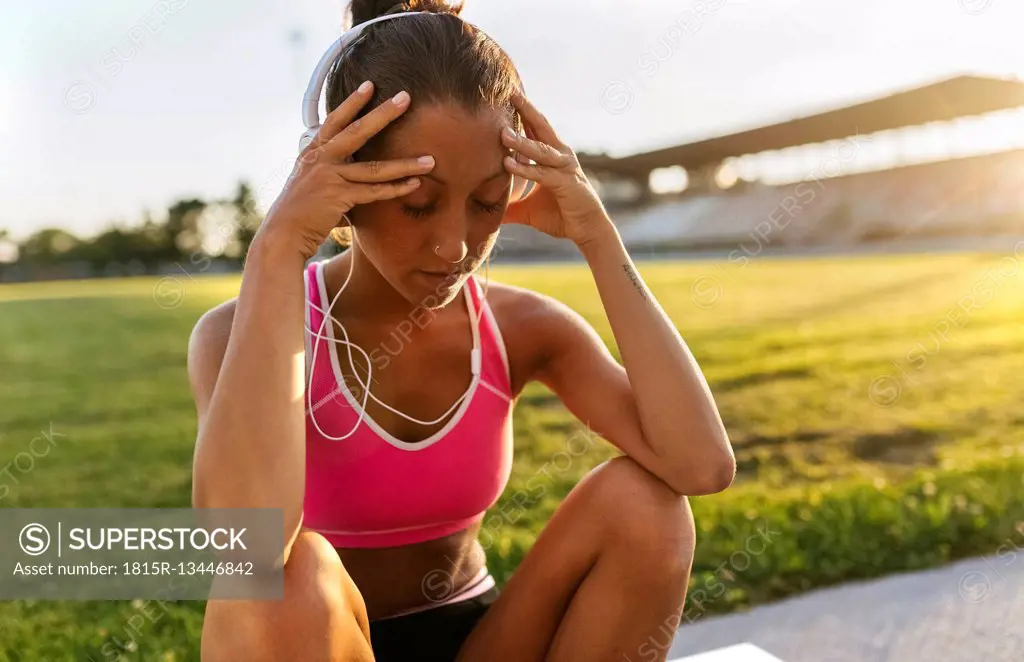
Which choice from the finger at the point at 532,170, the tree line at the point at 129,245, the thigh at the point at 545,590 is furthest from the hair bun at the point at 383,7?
the tree line at the point at 129,245

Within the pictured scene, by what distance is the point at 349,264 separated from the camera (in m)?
2.06

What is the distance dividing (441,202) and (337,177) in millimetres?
194

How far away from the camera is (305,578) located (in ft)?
5.11

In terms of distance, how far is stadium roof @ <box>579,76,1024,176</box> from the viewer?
35.5 feet

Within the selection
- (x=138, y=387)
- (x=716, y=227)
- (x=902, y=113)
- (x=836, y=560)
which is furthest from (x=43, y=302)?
(x=902, y=113)

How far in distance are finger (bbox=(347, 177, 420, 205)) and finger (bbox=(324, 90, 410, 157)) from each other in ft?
0.22

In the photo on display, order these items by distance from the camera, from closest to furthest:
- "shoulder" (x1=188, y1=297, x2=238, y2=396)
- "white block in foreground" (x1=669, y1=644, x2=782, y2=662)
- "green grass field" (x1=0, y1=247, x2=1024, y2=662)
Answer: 1. "shoulder" (x1=188, y1=297, x2=238, y2=396)
2. "white block in foreground" (x1=669, y1=644, x2=782, y2=662)
3. "green grass field" (x1=0, y1=247, x2=1024, y2=662)

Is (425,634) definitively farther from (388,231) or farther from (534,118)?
(534,118)

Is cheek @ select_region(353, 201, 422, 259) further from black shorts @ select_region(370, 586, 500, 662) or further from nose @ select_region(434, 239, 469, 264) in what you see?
black shorts @ select_region(370, 586, 500, 662)

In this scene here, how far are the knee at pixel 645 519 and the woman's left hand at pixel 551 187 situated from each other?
51 cm

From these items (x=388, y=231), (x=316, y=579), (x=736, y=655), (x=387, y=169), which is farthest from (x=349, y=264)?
(x=736, y=655)

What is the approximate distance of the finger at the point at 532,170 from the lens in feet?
5.68

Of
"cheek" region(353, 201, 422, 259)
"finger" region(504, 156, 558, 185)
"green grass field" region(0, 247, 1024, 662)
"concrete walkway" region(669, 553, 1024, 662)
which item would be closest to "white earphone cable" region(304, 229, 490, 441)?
"cheek" region(353, 201, 422, 259)

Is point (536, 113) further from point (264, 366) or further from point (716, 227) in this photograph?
point (716, 227)
